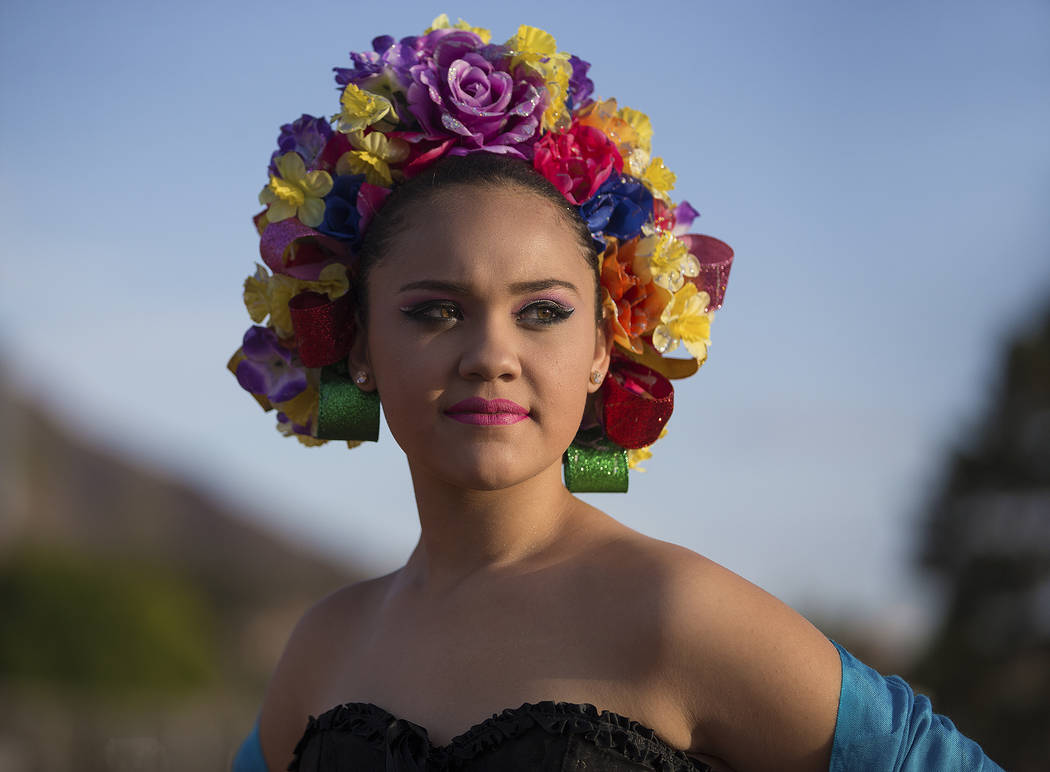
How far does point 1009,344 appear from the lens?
13234mm

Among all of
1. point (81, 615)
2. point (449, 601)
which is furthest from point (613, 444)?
point (81, 615)

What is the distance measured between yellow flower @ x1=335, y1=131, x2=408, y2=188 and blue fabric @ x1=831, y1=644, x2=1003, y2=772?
1.72 m

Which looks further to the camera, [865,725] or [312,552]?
[312,552]

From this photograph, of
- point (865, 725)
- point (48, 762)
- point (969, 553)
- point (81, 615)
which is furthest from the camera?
point (81, 615)

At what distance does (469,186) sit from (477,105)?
0.87 ft

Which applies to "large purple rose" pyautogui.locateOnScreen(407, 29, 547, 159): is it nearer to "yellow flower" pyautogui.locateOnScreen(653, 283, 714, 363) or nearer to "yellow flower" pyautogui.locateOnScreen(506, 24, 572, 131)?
"yellow flower" pyautogui.locateOnScreen(506, 24, 572, 131)

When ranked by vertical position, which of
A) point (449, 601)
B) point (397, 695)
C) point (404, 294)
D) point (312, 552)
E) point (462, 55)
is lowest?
point (312, 552)

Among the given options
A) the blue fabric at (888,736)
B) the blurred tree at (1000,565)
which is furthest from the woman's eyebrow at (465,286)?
the blurred tree at (1000,565)

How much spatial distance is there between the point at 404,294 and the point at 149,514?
88.2 ft

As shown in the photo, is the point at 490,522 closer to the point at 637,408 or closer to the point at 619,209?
the point at 637,408

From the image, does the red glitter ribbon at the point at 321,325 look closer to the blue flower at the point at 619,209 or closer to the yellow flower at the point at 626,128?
the blue flower at the point at 619,209

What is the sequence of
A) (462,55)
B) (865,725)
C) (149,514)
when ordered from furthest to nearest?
(149,514)
(462,55)
(865,725)

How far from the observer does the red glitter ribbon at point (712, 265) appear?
3.29 m

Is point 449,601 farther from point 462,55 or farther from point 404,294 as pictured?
point 462,55
